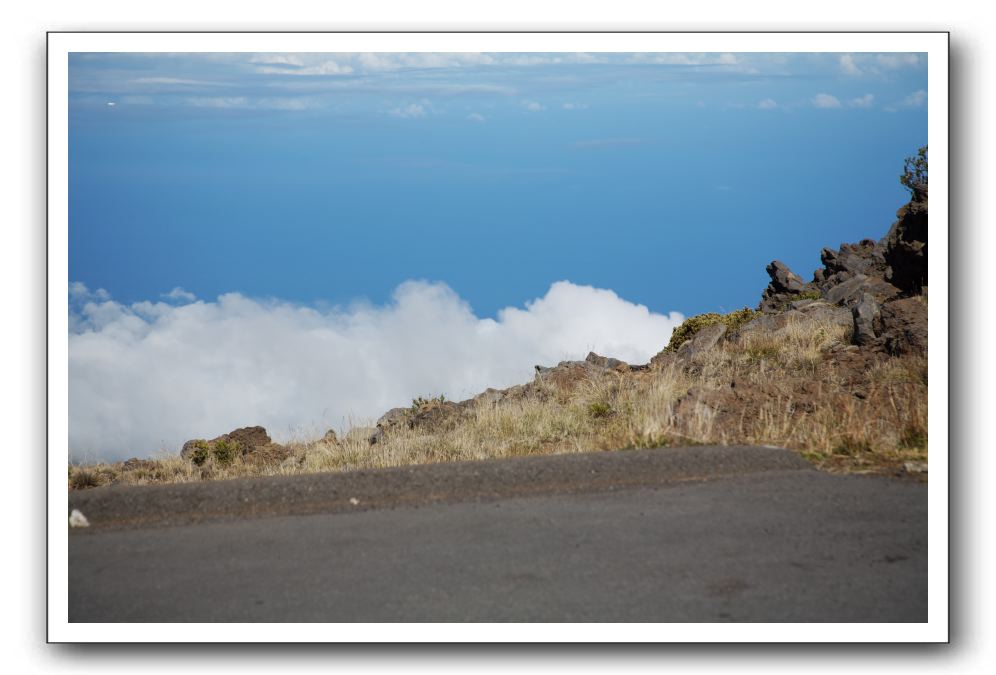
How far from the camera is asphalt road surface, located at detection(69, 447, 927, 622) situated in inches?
202

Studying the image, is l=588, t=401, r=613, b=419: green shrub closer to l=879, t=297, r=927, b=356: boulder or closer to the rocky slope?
the rocky slope

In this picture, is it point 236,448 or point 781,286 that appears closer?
point 236,448

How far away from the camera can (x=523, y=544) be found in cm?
583

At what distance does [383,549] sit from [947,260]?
4.68 m

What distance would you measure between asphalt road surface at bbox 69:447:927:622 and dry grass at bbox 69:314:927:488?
74 centimetres

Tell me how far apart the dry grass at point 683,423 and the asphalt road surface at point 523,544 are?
2.44 feet

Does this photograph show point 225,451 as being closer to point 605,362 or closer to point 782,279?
point 605,362

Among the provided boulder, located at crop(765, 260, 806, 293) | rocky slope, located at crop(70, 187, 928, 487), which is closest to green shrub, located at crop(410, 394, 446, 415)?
rocky slope, located at crop(70, 187, 928, 487)

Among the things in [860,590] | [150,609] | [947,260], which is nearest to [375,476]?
[150,609]

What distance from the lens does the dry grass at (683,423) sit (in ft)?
26.4

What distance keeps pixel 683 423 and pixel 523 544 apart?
10.0 feet

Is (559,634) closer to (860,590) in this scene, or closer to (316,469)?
(860,590)

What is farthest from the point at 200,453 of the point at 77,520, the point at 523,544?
the point at 523,544

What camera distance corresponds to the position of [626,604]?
5031mm
